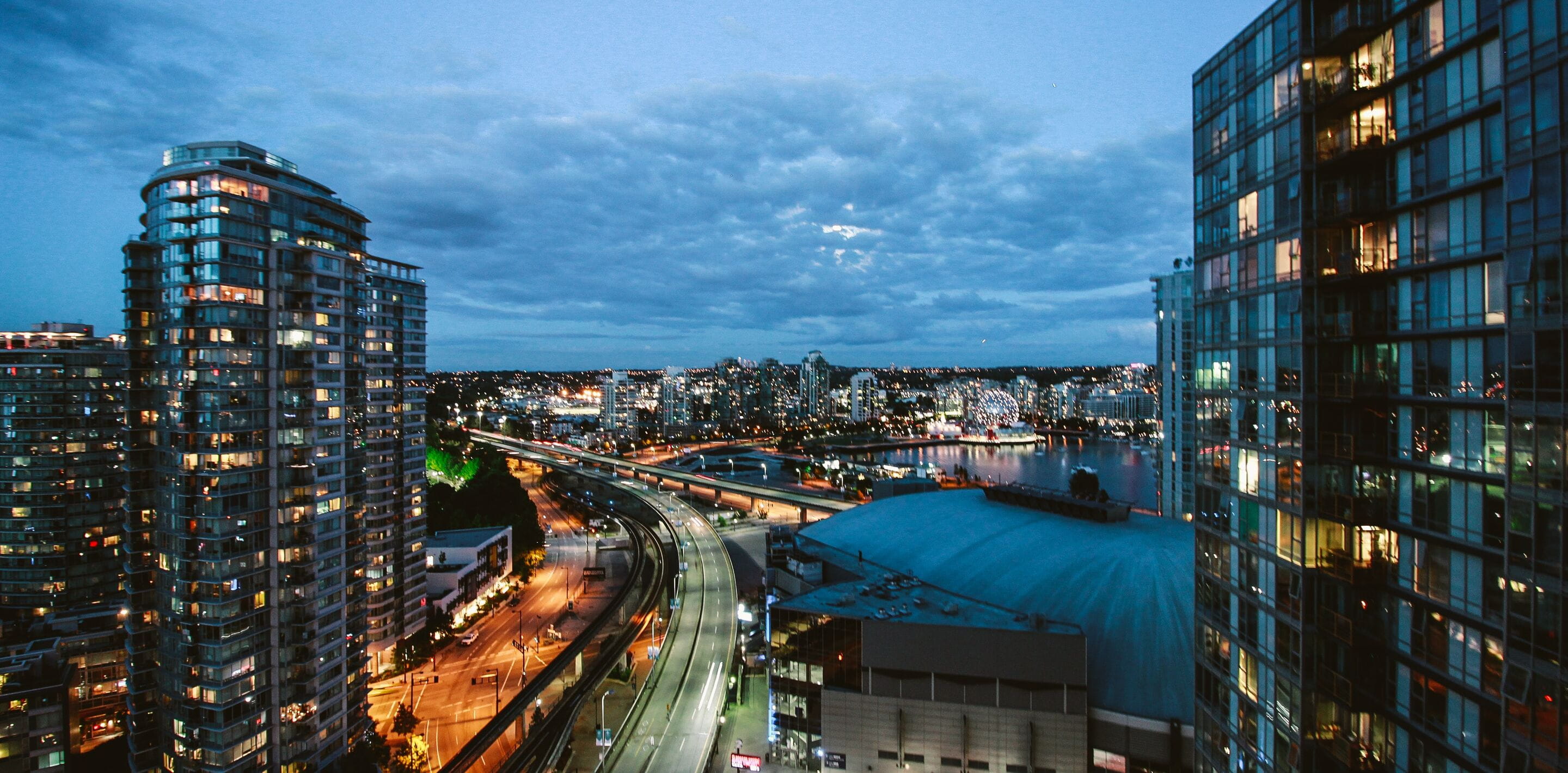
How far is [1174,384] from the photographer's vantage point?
2522 inches

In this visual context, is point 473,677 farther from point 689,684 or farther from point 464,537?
point 464,537

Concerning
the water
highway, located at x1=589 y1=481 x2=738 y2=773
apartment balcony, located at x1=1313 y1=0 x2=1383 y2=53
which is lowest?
the water

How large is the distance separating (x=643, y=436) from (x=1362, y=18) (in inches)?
7075

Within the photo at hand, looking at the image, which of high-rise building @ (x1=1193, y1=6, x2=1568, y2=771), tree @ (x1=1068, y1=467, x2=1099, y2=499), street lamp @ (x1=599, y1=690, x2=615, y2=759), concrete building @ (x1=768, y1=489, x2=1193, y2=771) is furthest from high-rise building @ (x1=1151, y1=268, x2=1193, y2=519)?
street lamp @ (x1=599, y1=690, x2=615, y2=759)

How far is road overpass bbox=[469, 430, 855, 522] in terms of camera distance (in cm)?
7669

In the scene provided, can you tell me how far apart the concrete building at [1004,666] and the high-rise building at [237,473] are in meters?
17.6

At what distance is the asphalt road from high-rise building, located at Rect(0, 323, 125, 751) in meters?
27.2

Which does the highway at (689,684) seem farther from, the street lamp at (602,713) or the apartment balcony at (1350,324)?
the apartment balcony at (1350,324)

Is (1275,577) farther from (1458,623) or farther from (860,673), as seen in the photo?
(860,673)

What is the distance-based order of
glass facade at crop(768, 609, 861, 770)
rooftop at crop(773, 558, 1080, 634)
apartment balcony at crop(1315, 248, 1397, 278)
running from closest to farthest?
apartment balcony at crop(1315, 248, 1397, 278), rooftop at crop(773, 558, 1080, 634), glass facade at crop(768, 609, 861, 770)

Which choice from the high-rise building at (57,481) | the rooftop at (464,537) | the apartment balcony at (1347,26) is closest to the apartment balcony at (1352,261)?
the apartment balcony at (1347,26)

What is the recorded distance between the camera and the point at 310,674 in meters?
24.6

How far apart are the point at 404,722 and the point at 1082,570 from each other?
3072 centimetres

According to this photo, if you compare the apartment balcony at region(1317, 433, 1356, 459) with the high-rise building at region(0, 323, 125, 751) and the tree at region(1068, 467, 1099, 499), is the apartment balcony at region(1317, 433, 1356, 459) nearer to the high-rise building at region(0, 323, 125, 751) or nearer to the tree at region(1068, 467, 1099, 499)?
the high-rise building at region(0, 323, 125, 751)
